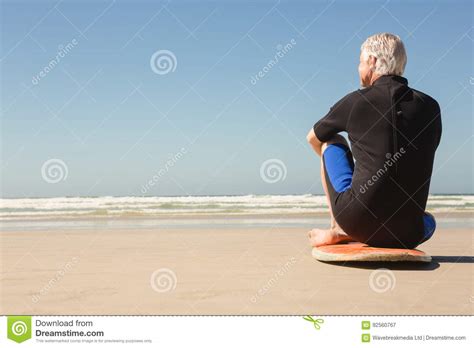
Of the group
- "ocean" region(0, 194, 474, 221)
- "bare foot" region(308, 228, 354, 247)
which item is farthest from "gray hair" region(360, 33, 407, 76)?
"ocean" region(0, 194, 474, 221)

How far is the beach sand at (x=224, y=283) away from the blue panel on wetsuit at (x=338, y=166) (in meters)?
0.64

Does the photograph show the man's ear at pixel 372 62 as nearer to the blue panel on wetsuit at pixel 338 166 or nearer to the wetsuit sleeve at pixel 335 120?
the wetsuit sleeve at pixel 335 120

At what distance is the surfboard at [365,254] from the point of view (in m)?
3.40

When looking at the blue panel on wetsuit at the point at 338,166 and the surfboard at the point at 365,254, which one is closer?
the surfboard at the point at 365,254

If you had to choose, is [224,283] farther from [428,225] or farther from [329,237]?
[428,225]

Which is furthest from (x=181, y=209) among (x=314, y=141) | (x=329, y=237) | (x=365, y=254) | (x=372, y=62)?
(x=372, y=62)

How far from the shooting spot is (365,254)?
11.3 feet

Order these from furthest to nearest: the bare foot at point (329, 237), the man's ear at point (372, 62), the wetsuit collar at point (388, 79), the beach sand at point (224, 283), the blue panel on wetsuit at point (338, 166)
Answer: the bare foot at point (329, 237), the blue panel on wetsuit at point (338, 166), the man's ear at point (372, 62), the wetsuit collar at point (388, 79), the beach sand at point (224, 283)

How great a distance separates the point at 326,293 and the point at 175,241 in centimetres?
306

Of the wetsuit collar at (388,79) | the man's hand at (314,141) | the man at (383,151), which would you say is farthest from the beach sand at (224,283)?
the wetsuit collar at (388,79)

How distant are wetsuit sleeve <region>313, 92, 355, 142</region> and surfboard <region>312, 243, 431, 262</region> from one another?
85cm
